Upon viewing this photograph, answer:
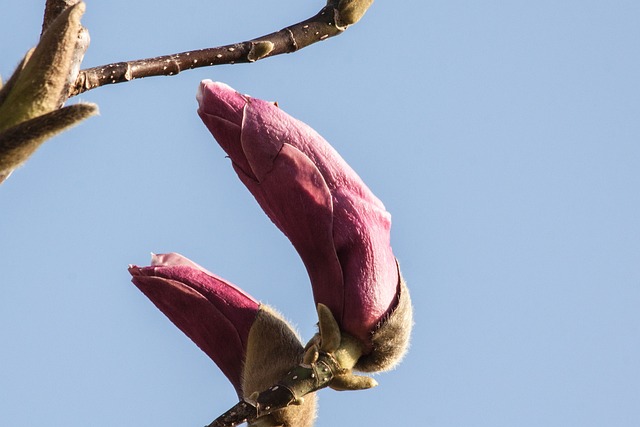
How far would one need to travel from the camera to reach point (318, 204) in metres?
1.70

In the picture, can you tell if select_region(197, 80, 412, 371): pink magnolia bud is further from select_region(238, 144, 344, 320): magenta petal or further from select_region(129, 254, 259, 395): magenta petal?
select_region(129, 254, 259, 395): magenta petal

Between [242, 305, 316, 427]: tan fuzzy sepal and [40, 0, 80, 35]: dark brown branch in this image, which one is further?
[242, 305, 316, 427]: tan fuzzy sepal

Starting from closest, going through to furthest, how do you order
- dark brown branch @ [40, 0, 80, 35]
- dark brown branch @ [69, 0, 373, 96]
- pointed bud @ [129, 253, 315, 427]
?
dark brown branch @ [40, 0, 80, 35] < dark brown branch @ [69, 0, 373, 96] < pointed bud @ [129, 253, 315, 427]

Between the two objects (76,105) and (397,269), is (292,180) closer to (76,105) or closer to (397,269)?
(397,269)

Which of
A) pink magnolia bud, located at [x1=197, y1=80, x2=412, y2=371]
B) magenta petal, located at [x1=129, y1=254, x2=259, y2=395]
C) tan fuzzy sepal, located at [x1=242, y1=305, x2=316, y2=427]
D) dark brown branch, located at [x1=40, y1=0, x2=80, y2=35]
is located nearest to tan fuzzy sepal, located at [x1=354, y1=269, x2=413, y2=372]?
pink magnolia bud, located at [x1=197, y1=80, x2=412, y2=371]

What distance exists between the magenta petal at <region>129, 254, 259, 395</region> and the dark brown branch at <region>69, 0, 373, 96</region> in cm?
40

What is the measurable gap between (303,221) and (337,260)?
0.09 meters

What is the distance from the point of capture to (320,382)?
64.5 inches

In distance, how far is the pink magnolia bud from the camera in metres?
1.68

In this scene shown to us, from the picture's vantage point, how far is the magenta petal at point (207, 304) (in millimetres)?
1829

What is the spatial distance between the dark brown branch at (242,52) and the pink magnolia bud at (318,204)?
72 mm

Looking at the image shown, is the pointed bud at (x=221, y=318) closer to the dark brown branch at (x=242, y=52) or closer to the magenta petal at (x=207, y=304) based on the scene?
the magenta petal at (x=207, y=304)

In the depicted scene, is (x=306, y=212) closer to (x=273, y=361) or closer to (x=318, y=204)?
(x=318, y=204)

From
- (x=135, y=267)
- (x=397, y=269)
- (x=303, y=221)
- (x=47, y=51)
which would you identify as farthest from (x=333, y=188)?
(x=47, y=51)
